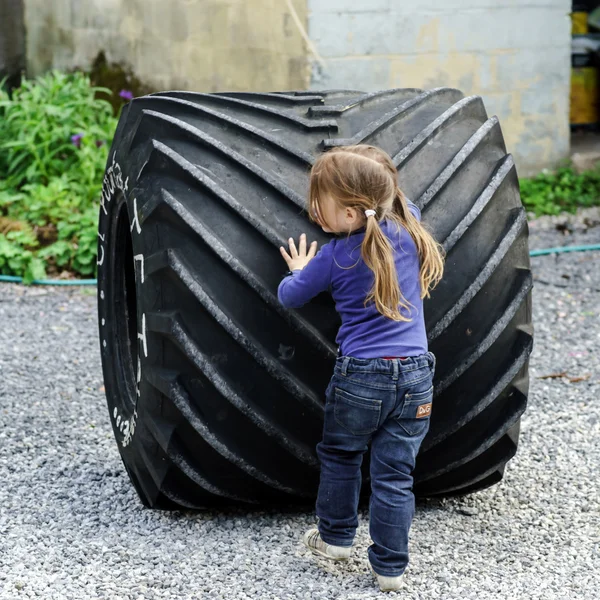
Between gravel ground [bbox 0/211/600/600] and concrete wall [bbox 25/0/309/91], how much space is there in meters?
3.46

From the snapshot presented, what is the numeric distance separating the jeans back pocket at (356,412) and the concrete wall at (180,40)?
4.57 m

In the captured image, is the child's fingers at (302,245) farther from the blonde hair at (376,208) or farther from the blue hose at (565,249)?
the blue hose at (565,249)

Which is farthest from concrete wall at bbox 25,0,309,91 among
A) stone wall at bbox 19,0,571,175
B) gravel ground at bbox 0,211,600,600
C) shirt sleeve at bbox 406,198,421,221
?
shirt sleeve at bbox 406,198,421,221

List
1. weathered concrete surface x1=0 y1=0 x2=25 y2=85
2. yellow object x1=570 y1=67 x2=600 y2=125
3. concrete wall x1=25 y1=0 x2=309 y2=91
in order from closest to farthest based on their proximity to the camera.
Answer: concrete wall x1=25 y1=0 x2=309 y2=91
yellow object x1=570 y1=67 x2=600 y2=125
weathered concrete surface x1=0 y1=0 x2=25 y2=85

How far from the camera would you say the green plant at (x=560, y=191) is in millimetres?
7086

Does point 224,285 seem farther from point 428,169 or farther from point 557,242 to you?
point 557,242

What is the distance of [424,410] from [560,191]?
17.0 feet

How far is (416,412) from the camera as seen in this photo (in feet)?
7.86

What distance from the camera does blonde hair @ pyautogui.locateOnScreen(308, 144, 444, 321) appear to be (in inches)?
92.4

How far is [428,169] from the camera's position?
8.46ft

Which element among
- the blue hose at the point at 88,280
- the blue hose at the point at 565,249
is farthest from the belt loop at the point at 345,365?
the blue hose at the point at 565,249

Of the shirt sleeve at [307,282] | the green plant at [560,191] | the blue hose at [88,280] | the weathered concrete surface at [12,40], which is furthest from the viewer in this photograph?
the weathered concrete surface at [12,40]

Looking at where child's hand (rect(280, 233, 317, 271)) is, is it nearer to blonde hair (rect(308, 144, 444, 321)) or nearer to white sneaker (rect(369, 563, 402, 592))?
blonde hair (rect(308, 144, 444, 321))

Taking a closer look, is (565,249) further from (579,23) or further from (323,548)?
(323,548)
